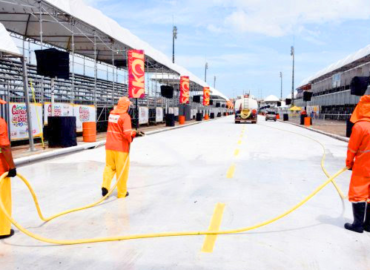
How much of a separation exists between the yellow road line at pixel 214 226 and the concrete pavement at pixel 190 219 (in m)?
0.06

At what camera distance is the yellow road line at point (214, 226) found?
14.4 ft

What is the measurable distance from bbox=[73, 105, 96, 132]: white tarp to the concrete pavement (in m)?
8.93

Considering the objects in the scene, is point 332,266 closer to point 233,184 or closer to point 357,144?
point 357,144

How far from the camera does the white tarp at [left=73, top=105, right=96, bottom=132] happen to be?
19125mm

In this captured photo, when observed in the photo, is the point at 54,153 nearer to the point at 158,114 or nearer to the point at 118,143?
the point at 118,143

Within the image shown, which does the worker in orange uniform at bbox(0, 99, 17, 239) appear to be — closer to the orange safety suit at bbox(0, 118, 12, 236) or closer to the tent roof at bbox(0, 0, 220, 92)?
the orange safety suit at bbox(0, 118, 12, 236)

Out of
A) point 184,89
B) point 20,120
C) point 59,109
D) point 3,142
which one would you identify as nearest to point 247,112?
point 184,89

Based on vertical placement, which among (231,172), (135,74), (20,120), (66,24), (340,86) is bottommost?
(231,172)

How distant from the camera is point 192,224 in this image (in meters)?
5.23

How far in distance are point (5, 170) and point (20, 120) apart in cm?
1025

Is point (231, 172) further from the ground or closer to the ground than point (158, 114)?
closer to the ground

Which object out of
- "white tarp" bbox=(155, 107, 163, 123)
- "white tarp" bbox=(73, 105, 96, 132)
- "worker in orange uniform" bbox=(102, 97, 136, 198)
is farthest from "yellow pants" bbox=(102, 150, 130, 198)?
"white tarp" bbox=(155, 107, 163, 123)

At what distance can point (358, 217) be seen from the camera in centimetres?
496

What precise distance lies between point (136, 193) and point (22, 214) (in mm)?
2137
